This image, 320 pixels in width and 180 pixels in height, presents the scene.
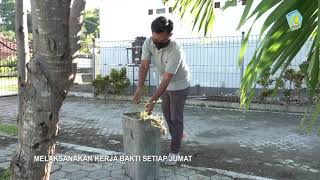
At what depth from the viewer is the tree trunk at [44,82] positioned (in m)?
2.67

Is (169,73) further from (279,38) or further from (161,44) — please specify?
(279,38)

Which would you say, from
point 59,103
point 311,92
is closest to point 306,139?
point 59,103

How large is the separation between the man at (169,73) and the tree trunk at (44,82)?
187 cm

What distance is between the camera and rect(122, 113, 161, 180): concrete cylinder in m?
4.48

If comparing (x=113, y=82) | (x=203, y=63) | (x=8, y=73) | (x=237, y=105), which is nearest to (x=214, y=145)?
(x=237, y=105)

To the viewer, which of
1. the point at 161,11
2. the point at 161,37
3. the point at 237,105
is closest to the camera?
the point at 161,37

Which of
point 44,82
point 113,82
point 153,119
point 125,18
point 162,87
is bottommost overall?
point 153,119

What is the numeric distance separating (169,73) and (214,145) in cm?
218

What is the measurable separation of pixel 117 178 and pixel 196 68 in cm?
902

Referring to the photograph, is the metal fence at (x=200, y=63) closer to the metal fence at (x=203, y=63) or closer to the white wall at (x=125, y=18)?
the metal fence at (x=203, y=63)

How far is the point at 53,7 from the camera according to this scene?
263 centimetres

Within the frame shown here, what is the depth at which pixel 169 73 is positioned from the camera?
4.88m

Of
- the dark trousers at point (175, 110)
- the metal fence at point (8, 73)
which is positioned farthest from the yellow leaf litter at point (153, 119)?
the metal fence at point (8, 73)

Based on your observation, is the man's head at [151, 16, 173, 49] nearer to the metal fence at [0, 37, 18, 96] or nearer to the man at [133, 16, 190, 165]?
the man at [133, 16, 190, 165]
